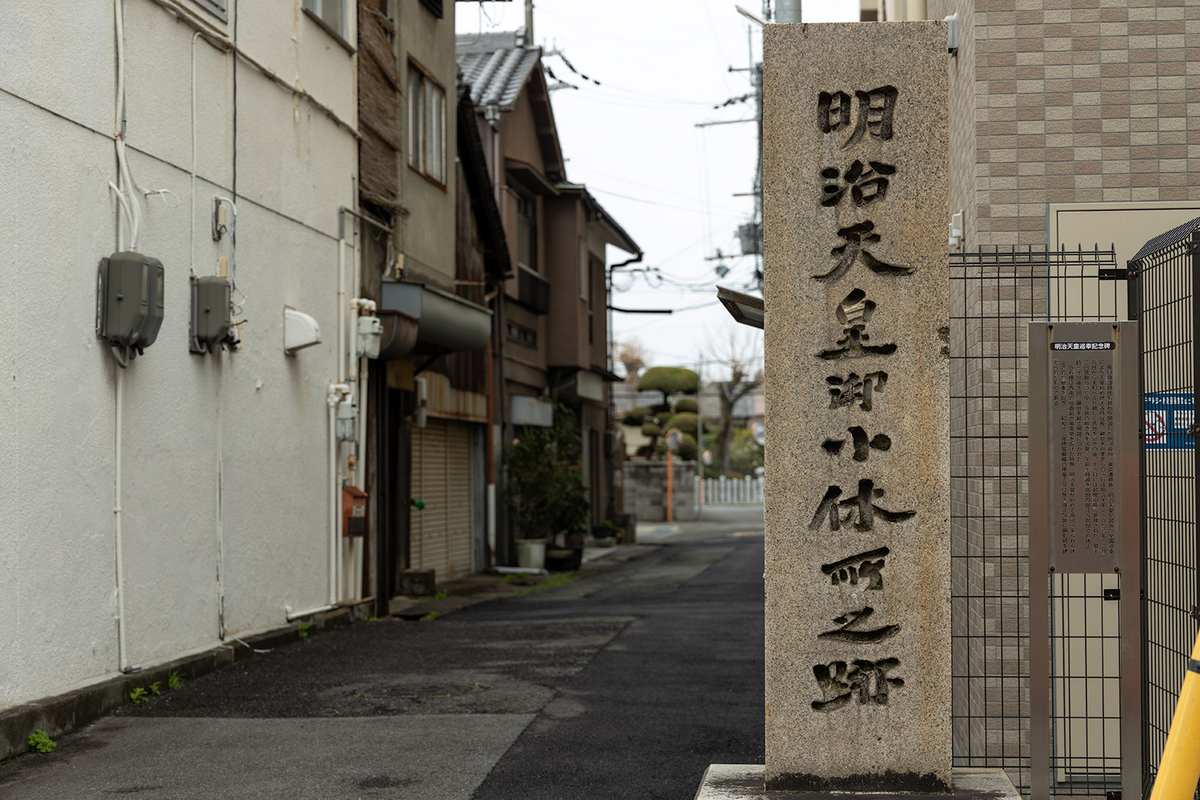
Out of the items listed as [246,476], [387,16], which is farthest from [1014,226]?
[387,16]

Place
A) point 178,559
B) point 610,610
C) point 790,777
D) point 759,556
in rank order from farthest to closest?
point 759,556, point 610,610, point 178,559, point 790,777

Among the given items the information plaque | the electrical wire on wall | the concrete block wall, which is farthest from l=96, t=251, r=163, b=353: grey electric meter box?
the concrete block wall

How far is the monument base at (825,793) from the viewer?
509 cm

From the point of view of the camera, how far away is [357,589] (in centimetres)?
1342

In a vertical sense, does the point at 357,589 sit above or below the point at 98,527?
below

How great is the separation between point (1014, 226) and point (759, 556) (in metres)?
18.2

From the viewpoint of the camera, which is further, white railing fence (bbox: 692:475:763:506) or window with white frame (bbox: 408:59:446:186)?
Result: white railing fence (bbox: 692:475:763:506)

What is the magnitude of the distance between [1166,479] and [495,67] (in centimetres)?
1980

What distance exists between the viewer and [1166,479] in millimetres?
6020

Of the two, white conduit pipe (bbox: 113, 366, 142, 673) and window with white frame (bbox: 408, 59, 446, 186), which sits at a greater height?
window with white frame (bbox: 408, 59, 446, 186)

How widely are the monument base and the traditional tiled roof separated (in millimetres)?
17855

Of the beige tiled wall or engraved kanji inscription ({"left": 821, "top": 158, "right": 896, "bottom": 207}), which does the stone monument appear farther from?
the beige tiled wall

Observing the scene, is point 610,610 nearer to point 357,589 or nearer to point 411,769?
point 357,589

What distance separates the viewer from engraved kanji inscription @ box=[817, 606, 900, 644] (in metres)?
5.18
